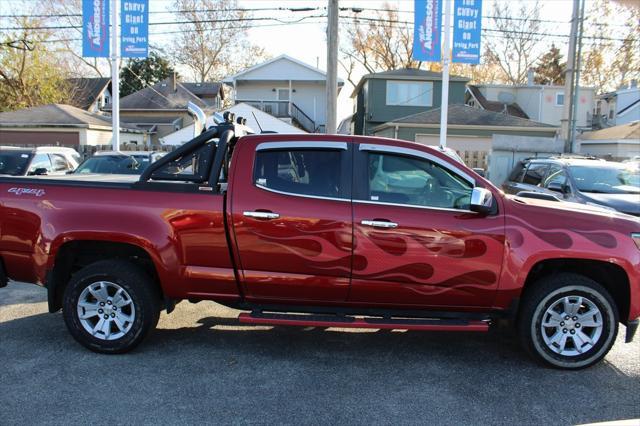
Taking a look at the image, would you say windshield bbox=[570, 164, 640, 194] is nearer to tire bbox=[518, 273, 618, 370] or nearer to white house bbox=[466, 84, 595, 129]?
tire bbox=[518, 273, 618, 370]

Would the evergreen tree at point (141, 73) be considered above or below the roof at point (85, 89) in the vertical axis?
above

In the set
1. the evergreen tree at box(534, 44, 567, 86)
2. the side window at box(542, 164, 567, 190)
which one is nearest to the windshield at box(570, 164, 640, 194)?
the side window at box(542, 164, 567, 190)

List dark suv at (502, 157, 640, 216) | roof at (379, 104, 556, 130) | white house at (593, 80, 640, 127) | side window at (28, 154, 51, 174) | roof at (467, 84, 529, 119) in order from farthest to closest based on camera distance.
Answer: white house at (593, 80, 640, 127) → roof at (467, 84, 529, 119) → roof at (379, 104, 556, 130) → side window at (28, 154, 51, 174) → dark suv at (502, 157, 640, 216)

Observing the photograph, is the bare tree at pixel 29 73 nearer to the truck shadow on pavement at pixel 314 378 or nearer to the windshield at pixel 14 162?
the windshield at pixel 14 162

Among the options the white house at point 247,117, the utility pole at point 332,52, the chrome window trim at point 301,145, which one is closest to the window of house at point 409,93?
the white house at point 247,117

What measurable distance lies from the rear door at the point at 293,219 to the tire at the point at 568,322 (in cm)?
159

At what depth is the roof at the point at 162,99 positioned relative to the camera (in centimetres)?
3597

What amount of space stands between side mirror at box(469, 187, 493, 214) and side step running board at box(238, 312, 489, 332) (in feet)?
3.08

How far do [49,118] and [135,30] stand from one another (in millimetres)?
14561

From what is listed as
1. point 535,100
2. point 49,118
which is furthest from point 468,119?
point 49,118

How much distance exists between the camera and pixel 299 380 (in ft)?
13.5

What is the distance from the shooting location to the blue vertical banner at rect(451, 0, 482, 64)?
48.8 ft

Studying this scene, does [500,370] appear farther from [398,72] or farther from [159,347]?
[398,72]

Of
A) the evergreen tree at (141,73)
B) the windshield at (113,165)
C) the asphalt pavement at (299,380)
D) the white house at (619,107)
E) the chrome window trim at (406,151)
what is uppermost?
the evergreen tree at (141,73)
